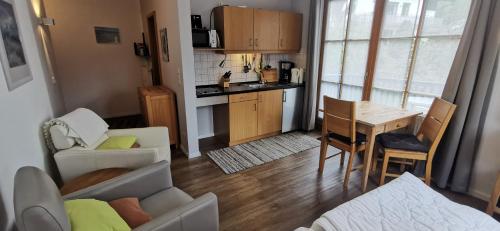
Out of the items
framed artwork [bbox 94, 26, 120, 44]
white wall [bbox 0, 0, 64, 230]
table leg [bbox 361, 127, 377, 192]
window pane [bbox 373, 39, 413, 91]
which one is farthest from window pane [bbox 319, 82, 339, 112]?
framed artwork [bbox 94, 26, 120, 44]

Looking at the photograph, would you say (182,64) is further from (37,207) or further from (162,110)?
(37,207)

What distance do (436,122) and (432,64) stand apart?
775mm

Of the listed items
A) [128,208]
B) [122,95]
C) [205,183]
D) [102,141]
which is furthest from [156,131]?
[122,95]

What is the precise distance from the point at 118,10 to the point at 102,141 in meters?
3.32

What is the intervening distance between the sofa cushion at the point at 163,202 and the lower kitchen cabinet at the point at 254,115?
182 centimetres

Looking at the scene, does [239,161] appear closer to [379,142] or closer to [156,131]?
[156,131]

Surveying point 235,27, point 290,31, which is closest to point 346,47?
point 290,31

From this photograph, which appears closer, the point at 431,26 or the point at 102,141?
the point at 102,141

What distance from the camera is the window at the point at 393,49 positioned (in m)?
2.52

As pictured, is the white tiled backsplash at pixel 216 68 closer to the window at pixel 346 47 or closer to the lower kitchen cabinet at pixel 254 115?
the lower kitchen cabinet at pixel 254 115

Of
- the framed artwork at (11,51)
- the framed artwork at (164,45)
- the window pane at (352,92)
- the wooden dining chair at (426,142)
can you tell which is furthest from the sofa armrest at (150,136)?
the window pane at (352,92)

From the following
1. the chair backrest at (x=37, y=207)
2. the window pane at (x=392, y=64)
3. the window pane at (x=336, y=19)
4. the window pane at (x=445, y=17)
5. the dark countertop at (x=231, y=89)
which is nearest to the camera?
the chair backrest at (x=37, y=207)

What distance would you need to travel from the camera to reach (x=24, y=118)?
1.57 meters

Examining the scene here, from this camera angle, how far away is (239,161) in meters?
3.08
